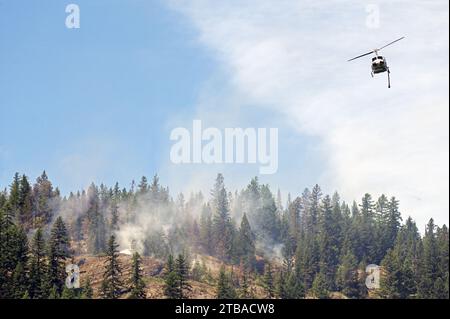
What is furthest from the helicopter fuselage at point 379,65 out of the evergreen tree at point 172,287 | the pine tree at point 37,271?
the pine tree at point 37,271

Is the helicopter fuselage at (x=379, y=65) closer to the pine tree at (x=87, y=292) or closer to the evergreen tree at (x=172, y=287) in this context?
the evergreen tree at (x=172, y=287)

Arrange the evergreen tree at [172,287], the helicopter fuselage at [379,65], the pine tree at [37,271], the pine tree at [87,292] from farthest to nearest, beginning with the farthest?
the evergreen tree at [172,287] → the pine tree at [87,292] → the pine tree at [37,271] → the helicopter fuselage at [379,65]

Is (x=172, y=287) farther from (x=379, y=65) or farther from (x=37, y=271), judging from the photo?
(x=379, y=65)

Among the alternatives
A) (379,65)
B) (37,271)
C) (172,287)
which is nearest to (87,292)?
(37,271)

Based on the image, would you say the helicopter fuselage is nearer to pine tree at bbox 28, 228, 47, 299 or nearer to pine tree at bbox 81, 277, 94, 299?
pine tree at bbox 81, 277, 94, 299

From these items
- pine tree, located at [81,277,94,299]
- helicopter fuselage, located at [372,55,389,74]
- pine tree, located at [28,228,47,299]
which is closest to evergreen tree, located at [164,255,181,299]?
pine tree, located at [81,277,94,299]

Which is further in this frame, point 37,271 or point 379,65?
point 37,271

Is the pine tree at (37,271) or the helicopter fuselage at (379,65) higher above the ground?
the helicopter fuselage at (379,65)

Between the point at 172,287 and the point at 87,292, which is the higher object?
the point at 172,287

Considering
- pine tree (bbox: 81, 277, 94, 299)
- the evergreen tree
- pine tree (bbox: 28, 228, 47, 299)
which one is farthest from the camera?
the evergreen tree
